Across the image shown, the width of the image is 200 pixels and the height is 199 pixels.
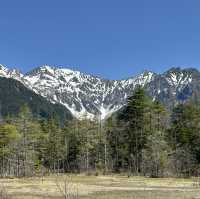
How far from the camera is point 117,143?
120875mm

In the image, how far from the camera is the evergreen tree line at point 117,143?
97250mm

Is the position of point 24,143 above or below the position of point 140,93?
below

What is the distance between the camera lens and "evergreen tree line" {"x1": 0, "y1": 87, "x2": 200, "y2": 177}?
3829 inches

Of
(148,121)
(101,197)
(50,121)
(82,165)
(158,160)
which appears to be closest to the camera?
(101,197)

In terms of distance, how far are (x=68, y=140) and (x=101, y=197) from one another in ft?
261

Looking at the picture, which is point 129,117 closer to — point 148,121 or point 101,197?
point 148,121

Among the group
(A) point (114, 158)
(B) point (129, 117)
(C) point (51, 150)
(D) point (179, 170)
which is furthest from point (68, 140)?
(D) point (179, 170)

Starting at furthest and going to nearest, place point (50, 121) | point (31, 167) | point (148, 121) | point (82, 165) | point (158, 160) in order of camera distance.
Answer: point (50, 121)
point (82, 165)
point (148, 121)
point (31, 167)
point (158, 160)

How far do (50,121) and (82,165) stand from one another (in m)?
23.3

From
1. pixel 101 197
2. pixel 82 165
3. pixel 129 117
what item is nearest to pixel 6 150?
pixel 82 165

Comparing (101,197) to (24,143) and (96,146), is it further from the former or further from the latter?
(96,146)

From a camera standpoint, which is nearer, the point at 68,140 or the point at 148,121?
the point at 148,121

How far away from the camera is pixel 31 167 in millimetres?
101438

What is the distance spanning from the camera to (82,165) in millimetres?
116500
